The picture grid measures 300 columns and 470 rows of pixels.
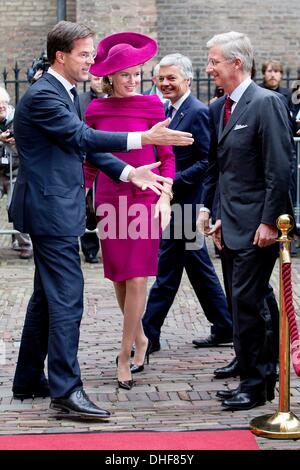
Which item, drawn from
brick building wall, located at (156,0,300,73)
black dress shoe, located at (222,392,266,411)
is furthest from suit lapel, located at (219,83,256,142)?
brick building wall, located at (156,0,300,73)

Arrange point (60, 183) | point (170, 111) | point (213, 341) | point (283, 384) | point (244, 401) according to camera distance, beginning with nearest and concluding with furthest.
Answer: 1. point (283, 384)
2. point (60, 183)
3. point (244, 401)
4. point (170, 111)
5. point (213, 341)

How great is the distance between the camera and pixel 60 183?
240 inches

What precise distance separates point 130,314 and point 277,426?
1.46m

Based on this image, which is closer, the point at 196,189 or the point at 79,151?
the point at 79,151

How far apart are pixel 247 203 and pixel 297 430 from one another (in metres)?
1.30

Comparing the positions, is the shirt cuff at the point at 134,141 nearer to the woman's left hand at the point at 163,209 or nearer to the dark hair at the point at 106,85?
the woman's left hand at the point at 163,209

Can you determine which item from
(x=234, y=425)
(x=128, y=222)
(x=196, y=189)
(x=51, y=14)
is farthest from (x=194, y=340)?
(x=51, y=14)

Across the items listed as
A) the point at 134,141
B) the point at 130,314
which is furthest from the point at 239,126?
the point at 130,314

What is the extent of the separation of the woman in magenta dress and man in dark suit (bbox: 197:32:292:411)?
21.5 inches

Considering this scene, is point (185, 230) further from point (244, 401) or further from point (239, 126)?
point (244, 401)

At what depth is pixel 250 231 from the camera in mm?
6117

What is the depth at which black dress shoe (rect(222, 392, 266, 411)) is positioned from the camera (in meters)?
6.18

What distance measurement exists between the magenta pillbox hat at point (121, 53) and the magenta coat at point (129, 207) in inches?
8.2
